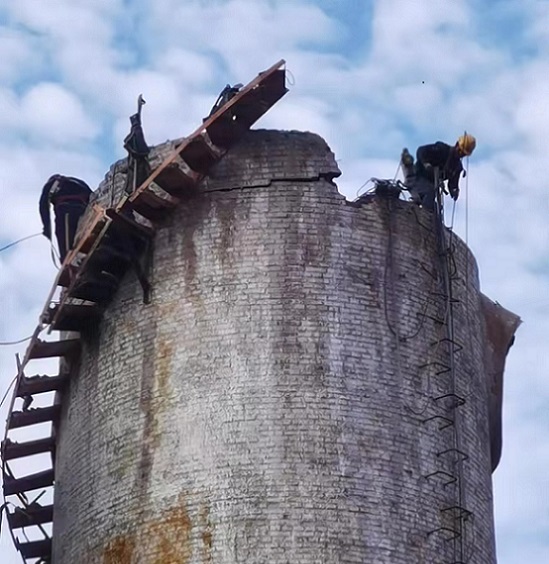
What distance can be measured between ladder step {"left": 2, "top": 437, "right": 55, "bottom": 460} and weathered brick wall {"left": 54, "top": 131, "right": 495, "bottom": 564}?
0.71 meters

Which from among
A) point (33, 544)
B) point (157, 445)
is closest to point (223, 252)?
point (157, 445)

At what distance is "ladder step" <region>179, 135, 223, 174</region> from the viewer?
23.6 meters

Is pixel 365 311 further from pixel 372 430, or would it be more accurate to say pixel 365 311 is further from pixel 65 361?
pixel 65 361

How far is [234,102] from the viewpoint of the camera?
23797mm

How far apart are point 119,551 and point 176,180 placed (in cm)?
514

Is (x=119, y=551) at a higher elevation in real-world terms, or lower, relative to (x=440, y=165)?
lower

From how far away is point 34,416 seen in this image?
25.0 m

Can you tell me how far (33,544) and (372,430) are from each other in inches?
232

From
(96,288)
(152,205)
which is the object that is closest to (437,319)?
(152,205)

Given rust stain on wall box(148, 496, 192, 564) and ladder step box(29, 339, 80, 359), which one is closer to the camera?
rust stain on wall box(148, 496, 192, 564)

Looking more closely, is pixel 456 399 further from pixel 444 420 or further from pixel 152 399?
pixel 152 399

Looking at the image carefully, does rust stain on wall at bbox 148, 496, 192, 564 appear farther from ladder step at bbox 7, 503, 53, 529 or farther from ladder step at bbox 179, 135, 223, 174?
ladder step at bbox 179, 135, 223, 174

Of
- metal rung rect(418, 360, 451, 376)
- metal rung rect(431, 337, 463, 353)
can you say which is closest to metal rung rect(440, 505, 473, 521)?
metal rung rect(418, 360, 451, 376)

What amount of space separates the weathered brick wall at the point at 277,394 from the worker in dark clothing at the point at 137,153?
0.80m
